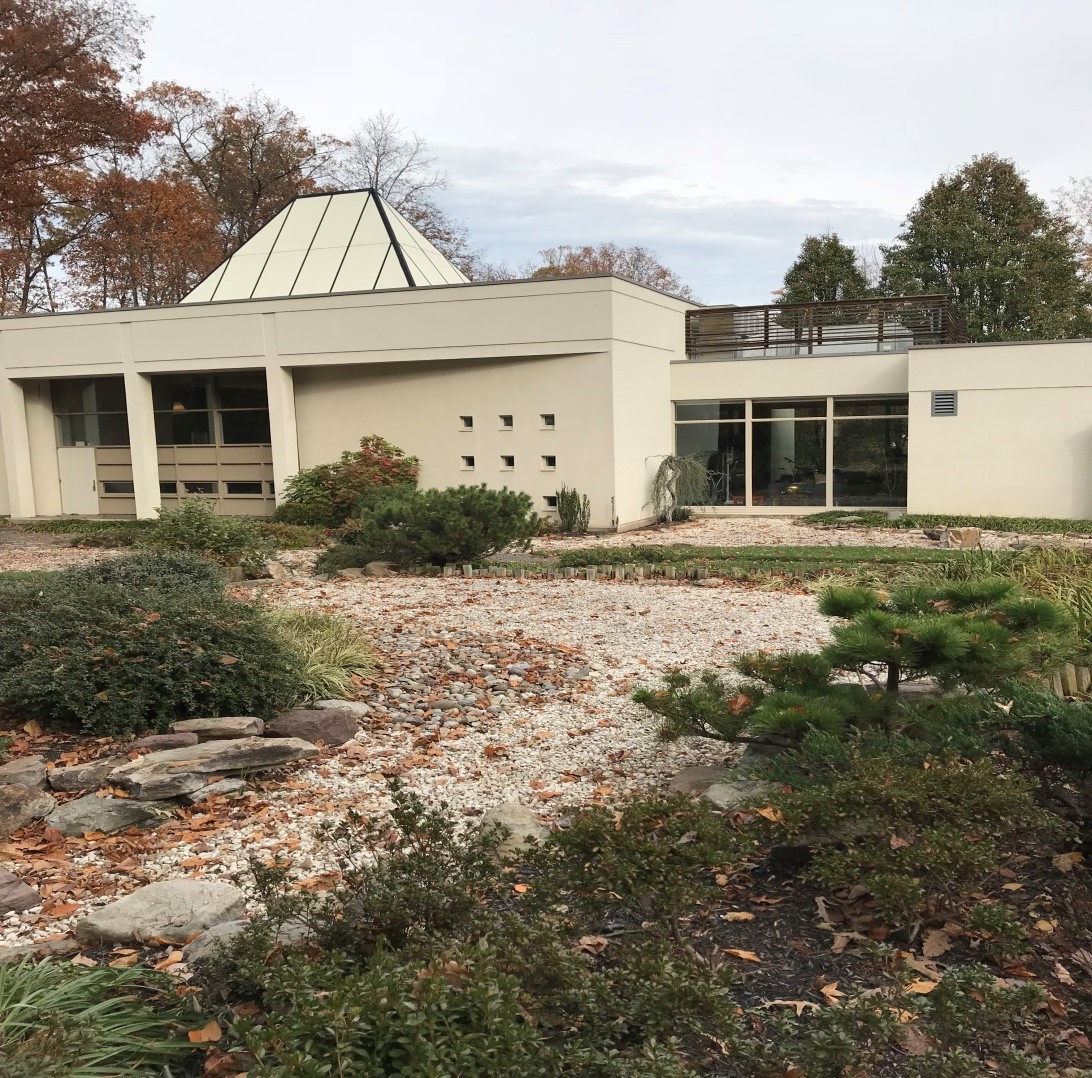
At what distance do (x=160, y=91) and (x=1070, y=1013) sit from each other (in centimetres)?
3619

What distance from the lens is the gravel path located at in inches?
175

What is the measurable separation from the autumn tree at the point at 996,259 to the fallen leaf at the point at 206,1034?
2894 cm

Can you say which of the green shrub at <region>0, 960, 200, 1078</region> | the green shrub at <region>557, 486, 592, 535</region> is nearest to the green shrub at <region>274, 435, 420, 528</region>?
the green shrub at <region>557, 486, 592, 535</region>

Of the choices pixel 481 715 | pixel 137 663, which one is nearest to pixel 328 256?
pixel 481 715

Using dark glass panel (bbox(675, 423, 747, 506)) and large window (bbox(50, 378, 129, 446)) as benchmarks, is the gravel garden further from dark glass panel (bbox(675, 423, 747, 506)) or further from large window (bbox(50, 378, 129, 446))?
large window (bbox(50, 378, 129, 446))

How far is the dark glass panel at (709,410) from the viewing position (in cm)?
2017

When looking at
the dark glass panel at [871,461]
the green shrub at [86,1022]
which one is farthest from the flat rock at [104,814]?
the dark glass panel at [871,461]

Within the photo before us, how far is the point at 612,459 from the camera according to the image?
17.5 meters

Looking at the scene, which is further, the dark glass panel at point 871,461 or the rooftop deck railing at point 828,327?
the rooftop deck railing at point 828,327

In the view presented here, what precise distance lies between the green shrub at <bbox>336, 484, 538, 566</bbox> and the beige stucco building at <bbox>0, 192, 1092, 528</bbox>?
5.61m

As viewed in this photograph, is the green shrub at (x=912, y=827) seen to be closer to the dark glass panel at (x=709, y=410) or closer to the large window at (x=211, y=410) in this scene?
the dark glass panel at (x=709, y=410)

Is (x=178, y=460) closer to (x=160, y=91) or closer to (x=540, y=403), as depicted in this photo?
(x=540, y=403)

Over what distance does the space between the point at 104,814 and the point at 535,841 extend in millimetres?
2392

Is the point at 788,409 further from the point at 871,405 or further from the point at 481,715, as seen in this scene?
the point at 481,715
